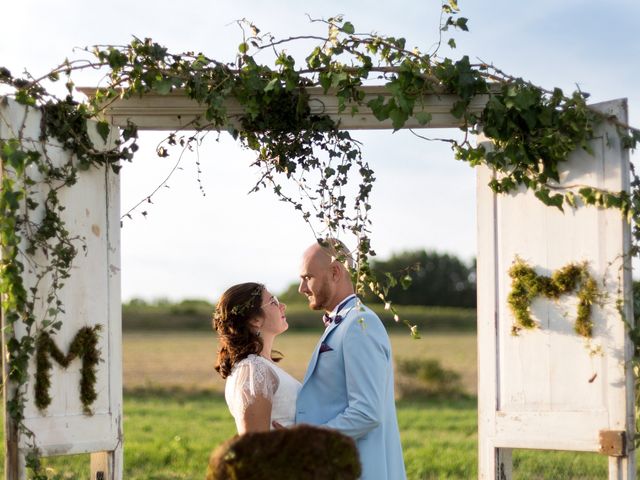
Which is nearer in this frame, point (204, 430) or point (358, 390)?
point (358, 390)

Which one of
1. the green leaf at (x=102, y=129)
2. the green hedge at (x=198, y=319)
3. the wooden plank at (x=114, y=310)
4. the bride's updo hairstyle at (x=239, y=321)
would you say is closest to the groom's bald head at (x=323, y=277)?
the bride's updo hairstyle at (x=239, y=321)

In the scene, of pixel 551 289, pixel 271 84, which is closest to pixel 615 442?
pixel 551 289

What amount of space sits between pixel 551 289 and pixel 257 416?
4.67 feet

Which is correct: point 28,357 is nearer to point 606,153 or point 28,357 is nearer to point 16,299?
point 16,299

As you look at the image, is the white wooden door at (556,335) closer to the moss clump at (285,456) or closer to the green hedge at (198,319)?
the moss clump at (285,456)

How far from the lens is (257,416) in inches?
165

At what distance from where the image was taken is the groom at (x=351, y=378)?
12.7 feet

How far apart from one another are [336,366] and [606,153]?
1.51 metres

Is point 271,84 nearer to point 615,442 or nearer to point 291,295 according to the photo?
point 615,442

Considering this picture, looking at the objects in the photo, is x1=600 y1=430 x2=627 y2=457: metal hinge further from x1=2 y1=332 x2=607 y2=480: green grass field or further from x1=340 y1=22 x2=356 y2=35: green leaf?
x1=2 y1=332 x2=607 y2=480: green grass field

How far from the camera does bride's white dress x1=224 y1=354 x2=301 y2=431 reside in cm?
424

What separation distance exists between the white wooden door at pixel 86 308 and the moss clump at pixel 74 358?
24 mm

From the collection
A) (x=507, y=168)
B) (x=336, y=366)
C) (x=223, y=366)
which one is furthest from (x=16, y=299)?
(x=507, y=168)

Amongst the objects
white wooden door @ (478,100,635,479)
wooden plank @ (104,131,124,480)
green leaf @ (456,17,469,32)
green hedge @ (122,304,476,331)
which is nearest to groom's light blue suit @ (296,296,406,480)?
white wooden door @ (478,100,635,479)
